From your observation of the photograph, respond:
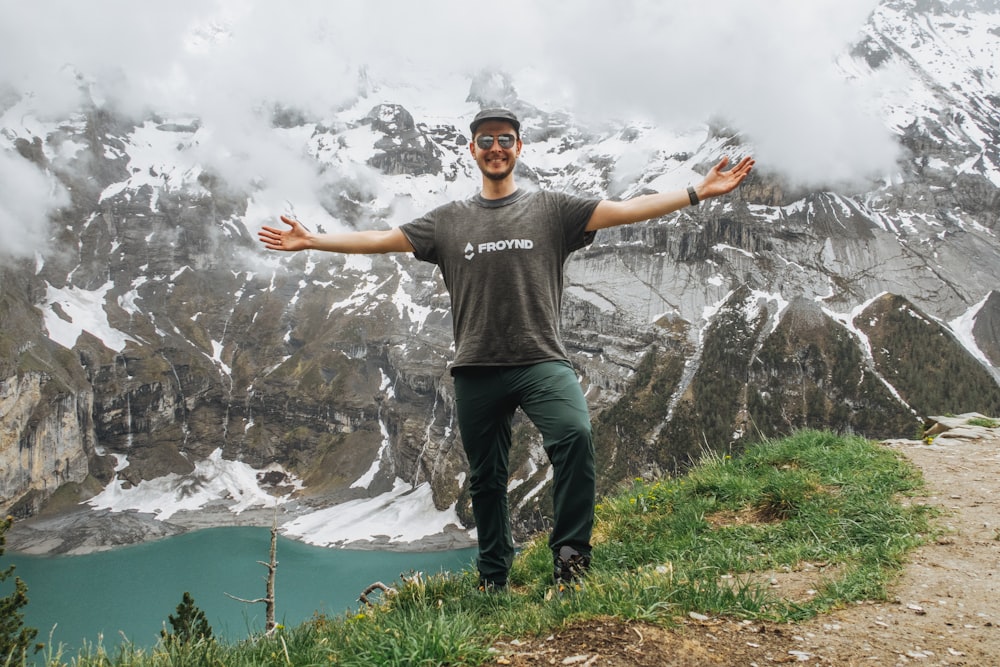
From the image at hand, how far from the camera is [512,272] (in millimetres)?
5211

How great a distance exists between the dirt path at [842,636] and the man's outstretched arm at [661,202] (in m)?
2.99

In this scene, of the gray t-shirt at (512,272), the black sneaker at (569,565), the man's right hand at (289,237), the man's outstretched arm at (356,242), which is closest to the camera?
the black sneaker at (569,565)

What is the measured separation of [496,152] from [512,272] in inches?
43.3

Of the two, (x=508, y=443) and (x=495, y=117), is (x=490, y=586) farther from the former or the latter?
→ (x=495, y=117)

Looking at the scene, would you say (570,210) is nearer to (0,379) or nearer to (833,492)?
(833,492)

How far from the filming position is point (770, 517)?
22.6 ft

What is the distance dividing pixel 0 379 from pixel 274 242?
9487 inches

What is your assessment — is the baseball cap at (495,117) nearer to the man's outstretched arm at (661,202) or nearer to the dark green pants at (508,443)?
the man's outstretched arm at (661,202)

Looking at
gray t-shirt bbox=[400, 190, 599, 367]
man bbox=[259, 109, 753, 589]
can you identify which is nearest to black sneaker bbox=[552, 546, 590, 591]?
man bbox=[259, 109, 753, 589]

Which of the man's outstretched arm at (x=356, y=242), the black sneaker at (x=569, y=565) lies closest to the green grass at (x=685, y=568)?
the black sneaker at (x=569, y=565)

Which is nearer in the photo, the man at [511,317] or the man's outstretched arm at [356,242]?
the man at [511,317]

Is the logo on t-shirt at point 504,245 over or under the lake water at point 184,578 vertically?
over

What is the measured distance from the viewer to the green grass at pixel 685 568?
147 inches

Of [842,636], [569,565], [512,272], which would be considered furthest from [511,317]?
[842,636]
